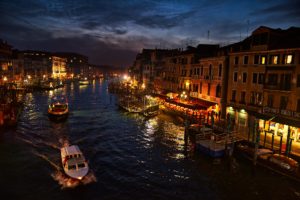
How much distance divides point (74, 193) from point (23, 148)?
15021mm

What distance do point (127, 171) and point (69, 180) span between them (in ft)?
21.0

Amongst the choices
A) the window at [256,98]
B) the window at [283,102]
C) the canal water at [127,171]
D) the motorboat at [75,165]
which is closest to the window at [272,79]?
the window at [283,102]

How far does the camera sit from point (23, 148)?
34000 millimetres

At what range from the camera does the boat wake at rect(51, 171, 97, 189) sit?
80.7ft

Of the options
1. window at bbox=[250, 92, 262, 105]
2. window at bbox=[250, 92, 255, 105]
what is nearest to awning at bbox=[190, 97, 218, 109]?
window at bbox=[250, 92, 255, 105]

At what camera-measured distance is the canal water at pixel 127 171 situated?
23578 millimetres

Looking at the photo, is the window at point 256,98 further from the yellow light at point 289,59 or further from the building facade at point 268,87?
the yellow light at point 289,59

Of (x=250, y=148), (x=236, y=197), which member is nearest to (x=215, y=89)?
(x=250, y=148)

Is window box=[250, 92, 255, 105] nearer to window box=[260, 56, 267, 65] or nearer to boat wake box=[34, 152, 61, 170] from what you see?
window box=[260, 56, 267, 65]

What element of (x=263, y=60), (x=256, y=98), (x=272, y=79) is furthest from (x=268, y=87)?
(x=263, y=60)

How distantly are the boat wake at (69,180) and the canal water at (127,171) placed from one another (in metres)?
0.09

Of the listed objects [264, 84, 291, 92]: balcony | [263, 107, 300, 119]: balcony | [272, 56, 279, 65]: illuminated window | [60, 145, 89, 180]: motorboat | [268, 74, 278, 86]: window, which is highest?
[272, 56, 279, 65]: illuminated window

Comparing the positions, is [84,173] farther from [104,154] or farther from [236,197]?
[236,197]

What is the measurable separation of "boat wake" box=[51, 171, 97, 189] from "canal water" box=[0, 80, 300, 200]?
0.31 ft
